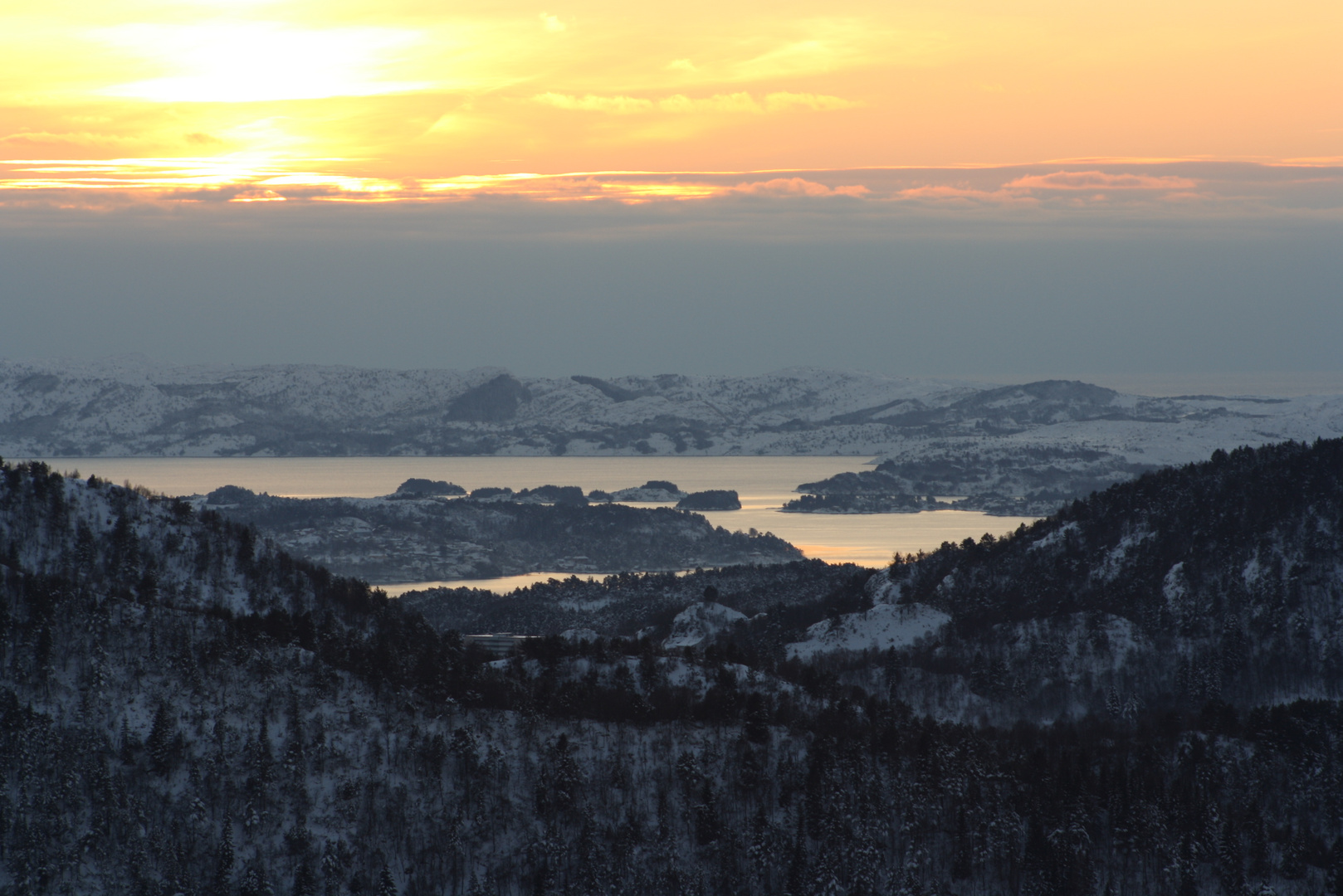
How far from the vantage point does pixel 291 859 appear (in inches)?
3647

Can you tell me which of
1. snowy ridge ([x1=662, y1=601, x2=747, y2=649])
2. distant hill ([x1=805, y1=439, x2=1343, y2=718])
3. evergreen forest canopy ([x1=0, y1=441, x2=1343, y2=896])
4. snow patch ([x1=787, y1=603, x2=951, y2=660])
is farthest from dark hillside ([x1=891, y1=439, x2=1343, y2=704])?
snowy ridge ([x1=662, y1=601, x2=747, y2=649])

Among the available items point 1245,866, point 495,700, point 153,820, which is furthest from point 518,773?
point 1245,866

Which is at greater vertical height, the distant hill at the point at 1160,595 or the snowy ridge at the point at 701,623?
the distant hill at the point at 1160,595

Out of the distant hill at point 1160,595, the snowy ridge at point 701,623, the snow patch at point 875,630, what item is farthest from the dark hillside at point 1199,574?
the snowy ridge at point 701,623

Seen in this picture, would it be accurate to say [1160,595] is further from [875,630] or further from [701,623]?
[701,623]

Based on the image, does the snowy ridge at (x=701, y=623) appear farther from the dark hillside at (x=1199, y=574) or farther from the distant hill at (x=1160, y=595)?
the dark hillside at (x=1199, y=574)

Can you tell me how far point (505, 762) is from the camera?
338 feet

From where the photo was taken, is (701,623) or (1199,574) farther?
(701,623)

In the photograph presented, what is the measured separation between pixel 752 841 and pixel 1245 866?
3241 cm

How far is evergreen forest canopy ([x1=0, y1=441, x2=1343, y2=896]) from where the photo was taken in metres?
93.6

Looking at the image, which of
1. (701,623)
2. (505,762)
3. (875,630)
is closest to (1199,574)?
(875,630)

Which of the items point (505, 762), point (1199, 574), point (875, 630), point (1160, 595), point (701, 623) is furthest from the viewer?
point (701, 623)

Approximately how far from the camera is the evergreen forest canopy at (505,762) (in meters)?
93.6

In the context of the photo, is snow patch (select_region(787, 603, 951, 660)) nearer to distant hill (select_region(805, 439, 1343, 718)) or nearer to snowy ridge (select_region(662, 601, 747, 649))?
distant hill (select_region(805, 439, 1343, 718))
